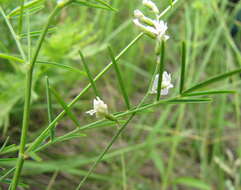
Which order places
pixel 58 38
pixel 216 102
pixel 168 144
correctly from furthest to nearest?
pixel 216 102
pixel 168 144
pixel 58 38

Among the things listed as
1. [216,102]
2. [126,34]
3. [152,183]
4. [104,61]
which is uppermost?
[126,34]

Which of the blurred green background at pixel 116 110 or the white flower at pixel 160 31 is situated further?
the blurred green background at pixel 116 110

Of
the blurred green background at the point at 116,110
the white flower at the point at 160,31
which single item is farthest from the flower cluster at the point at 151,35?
the blurred green background at the point at 116,110

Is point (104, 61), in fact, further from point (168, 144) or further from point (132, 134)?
point (168, 144)

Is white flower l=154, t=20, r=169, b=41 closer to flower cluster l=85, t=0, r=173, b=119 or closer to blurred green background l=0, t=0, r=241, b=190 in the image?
flower cluster l=85, t=0, r=173, b=119

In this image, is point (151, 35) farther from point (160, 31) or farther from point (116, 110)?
point (116, 110)

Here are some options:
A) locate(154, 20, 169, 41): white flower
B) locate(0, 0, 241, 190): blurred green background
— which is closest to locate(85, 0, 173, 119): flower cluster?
locate(154, 20, 169, 41): white flower

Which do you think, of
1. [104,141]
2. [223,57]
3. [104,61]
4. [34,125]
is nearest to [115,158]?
[104,141]

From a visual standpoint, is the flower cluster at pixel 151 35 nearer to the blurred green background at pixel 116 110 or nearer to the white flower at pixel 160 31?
the white flower at pixel 160 31
